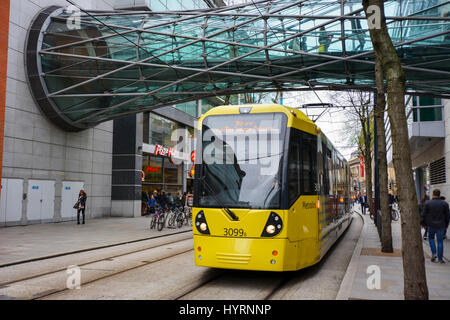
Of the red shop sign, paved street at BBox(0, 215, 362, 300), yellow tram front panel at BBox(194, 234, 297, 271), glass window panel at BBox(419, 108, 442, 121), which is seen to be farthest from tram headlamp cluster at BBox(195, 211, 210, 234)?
the red shop sign

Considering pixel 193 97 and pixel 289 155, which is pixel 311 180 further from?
pixel 193 97

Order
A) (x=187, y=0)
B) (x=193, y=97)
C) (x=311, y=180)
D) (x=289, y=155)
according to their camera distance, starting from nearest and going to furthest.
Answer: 1. (x=289, y=155)
2. (x=311, y=180)
3. (x=193, y=97)
4. (x=187, y=0)

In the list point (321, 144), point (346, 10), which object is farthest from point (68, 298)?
point (346, 10)

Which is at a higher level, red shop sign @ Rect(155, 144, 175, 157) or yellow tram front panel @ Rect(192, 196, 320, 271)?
red shop sign @ Rect(155, 144, 175, 157)

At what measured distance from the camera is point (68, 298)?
625 centimetres

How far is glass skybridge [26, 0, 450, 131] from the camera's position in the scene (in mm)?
16875

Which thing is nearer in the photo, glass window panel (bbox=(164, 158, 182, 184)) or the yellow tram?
the yellow tram

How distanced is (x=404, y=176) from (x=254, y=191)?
2658mm

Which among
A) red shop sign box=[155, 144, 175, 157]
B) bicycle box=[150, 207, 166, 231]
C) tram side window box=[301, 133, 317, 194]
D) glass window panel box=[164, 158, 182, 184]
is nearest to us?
tram side window box=[301, 133, 317, 194]

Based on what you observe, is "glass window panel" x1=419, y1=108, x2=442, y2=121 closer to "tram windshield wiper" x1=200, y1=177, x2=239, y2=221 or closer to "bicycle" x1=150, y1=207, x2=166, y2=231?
"bicycle" x1=150, y1=207, x2=166, y2=231

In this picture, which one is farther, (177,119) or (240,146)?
(177,119)

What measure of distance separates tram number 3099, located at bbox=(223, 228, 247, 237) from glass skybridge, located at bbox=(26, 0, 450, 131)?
36.9 ft

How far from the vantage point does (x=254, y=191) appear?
23.5ft
